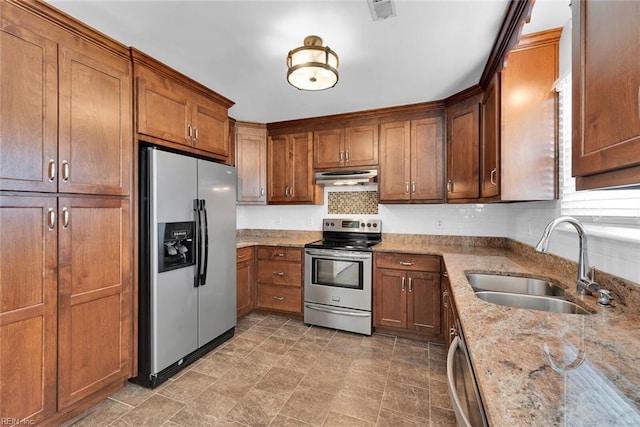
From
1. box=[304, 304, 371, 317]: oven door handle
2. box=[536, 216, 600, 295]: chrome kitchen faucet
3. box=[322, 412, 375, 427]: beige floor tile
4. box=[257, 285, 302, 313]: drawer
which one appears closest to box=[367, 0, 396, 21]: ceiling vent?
box=[536, 216, 600, 295]: chrome kitchen faucet

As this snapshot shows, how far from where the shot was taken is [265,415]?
1.77m

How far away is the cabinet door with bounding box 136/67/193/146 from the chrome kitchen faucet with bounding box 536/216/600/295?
97.1 inches

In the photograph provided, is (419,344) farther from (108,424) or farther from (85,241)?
(85,241)

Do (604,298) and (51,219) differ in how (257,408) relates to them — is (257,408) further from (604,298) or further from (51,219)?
(604,298)

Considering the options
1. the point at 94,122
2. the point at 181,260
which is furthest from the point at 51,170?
the point at 181,260

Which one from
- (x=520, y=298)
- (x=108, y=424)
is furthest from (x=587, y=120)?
(x=108, y=424)

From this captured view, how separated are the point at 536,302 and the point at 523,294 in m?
0.12

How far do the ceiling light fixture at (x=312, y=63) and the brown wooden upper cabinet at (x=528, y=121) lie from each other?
1.18 metres

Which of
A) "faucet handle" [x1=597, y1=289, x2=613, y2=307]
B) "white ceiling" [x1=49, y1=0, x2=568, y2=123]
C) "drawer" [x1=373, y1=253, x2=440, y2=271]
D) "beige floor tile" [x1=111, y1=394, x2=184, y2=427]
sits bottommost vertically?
"beige floor tile" [x1=111, y1=394, x2=184, y2=427]

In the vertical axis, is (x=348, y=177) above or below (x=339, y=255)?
above

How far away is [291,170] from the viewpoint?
3547mm

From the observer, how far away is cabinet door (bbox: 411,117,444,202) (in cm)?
292

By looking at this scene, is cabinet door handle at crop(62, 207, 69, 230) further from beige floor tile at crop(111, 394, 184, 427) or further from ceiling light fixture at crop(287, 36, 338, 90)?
ceiling light fixture at crop(287, 36, 338, 90)

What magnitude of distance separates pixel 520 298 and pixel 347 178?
6.91 feet
